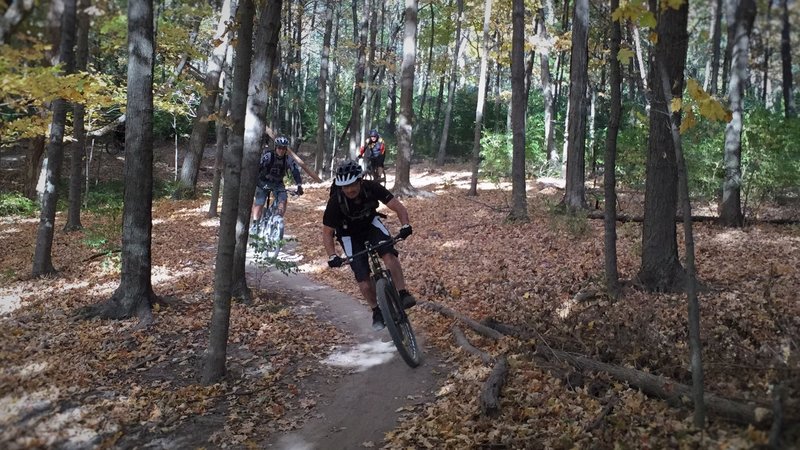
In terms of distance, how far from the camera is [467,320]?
7.35 metres

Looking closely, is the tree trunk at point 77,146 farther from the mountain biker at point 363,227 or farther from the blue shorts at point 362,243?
the blue shorts at point 362,243

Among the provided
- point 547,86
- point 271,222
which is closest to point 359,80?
point 547,86

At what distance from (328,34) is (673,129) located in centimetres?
2439

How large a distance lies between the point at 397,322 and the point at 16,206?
17.8 meters

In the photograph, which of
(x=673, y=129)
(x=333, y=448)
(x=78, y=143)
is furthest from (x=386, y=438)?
(x=78, y=143)

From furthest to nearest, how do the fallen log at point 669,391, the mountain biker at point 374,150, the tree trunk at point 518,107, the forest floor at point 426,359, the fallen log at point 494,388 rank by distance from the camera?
the mountain biker at point 374,150
the tree trunk at point 518,107
the fallen log at point 494,388
the forest floor at point 426,359
the fallen log at point 669,391

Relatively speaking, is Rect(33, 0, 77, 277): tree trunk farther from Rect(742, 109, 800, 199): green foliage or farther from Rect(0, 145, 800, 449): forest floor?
Rect(742, 109, 800, 199): green foliage

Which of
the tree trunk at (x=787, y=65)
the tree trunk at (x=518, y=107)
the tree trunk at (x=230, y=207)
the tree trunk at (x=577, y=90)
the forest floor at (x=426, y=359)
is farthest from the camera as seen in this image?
the tree trunk at (x=787, y=65)

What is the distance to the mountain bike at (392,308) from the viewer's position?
614 cm

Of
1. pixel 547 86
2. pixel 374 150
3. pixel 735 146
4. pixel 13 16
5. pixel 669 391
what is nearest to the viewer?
pixel 669 391

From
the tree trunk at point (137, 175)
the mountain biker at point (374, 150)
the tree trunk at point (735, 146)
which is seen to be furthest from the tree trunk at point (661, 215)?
the mountain biker at point (374, 150)

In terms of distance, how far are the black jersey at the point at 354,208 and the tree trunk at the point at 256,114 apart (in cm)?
121

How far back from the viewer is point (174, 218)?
17156 mm

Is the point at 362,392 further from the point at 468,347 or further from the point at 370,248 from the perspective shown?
the point at 370,248
